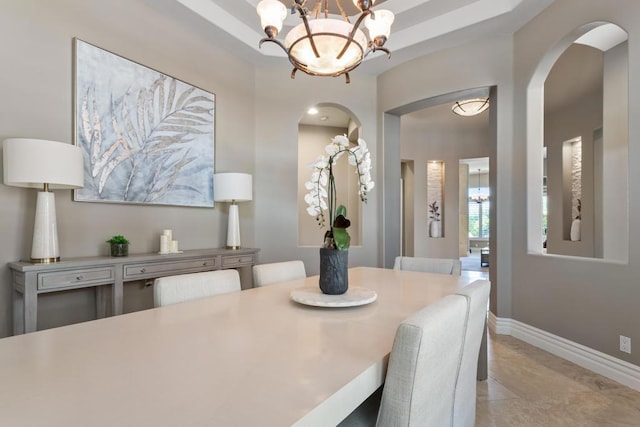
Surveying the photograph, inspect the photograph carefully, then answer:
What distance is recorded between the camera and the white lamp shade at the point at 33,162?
1860 millimetres

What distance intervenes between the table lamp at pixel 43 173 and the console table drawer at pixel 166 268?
45cm

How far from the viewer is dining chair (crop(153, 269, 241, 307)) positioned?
144 cm

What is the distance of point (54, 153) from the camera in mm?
1929

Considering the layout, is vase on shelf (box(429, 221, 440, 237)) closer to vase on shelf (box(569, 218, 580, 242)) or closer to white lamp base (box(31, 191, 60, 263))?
vase on shelf (box(569, 218, 580, 242))

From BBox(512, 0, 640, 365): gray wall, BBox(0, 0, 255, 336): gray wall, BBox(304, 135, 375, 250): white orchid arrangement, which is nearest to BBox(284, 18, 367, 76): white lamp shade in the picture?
BBox(304, 135, 375, 250): white orchid arrangement

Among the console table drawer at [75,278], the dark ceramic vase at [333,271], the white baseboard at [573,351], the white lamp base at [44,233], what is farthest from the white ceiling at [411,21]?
the white baseboard at [573,351]

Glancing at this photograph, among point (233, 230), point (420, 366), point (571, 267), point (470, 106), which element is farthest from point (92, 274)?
point (470, 106)

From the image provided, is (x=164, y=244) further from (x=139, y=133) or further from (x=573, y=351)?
(x=573, y=351)

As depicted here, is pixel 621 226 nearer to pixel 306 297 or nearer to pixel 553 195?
pixel 553 195

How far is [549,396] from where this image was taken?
211 centimetres

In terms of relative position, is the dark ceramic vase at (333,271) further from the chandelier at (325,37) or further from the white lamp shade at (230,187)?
the white lamp shade at (230,187)

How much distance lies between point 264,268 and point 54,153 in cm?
141

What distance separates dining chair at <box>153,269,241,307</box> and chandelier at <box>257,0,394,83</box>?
125 centimetres

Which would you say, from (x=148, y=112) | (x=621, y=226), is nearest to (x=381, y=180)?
(x=621, y=226)
